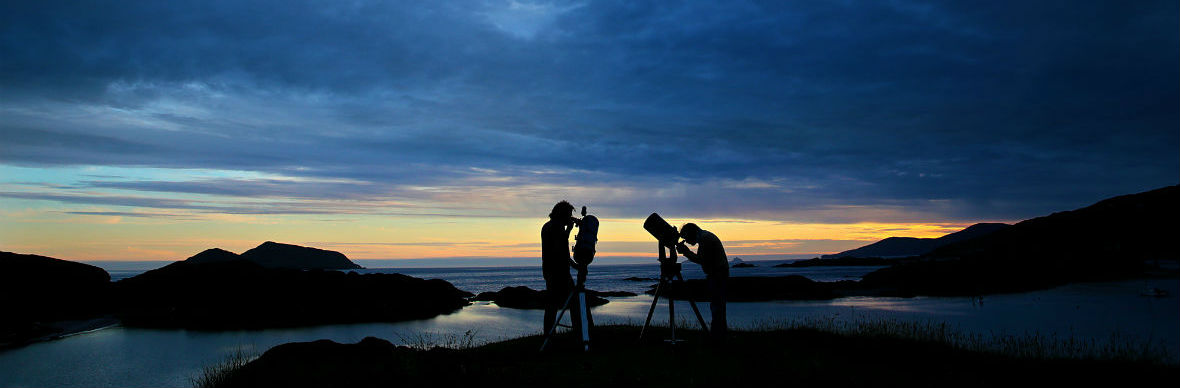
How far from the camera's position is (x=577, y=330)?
11.1 meters

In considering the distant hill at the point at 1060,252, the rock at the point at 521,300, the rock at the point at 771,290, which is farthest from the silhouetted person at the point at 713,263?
the distant hill at the point at 1060,252

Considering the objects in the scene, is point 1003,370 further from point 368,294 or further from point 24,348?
point 368,294

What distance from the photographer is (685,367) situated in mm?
9250

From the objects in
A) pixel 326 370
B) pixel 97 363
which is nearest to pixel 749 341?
pixel 326 370

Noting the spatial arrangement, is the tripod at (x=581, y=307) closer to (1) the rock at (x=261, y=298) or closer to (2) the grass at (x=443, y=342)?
(2) the grass at (x=443, y=342)

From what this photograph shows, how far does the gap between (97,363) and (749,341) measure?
2389 centimetres

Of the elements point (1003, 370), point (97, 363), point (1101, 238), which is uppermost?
point (1101, 238)

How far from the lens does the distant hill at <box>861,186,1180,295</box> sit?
55219 mm

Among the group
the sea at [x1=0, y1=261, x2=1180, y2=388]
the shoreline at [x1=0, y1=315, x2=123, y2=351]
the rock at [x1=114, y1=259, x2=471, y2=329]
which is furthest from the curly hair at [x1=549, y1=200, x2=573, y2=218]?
the rock at [x1=114, y1=259, x2=471, y2=329]

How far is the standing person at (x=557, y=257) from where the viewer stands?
11.2m

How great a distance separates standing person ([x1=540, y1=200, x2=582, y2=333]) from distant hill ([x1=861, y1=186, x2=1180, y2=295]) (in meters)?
51.0

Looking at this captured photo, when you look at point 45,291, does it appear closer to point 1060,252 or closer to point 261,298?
point 261,298

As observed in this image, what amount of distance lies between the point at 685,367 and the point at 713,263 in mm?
2655

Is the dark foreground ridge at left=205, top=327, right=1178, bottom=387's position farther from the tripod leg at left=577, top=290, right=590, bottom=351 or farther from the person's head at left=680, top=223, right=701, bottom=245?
the person's head at left=680, top=223, right=701, bottom=245
